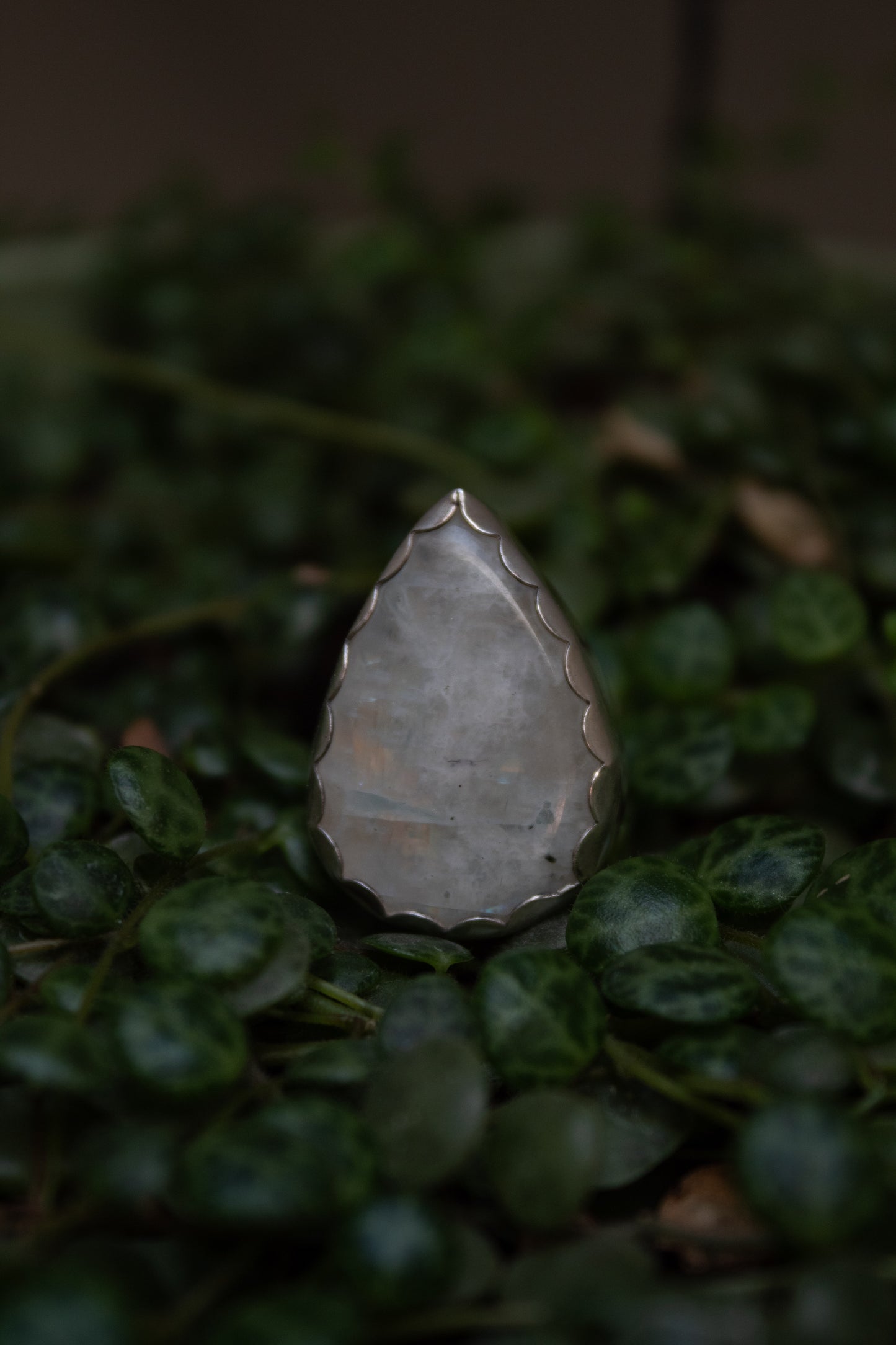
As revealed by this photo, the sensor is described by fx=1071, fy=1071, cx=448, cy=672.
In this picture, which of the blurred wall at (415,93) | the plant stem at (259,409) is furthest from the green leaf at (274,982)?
the blurred wall at (415,93)

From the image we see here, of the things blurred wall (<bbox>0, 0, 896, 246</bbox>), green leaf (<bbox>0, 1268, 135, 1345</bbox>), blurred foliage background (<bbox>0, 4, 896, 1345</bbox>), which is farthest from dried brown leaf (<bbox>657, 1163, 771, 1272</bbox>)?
blurred wall (<bbox>0, 0, 896, 246</bbox>)

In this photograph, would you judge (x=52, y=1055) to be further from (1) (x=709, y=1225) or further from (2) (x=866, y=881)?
(2) (x=866, y=881)

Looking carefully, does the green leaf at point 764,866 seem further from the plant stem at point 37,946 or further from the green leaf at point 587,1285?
the plant stem at point 37,946

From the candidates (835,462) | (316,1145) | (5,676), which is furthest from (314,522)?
(316,1145)

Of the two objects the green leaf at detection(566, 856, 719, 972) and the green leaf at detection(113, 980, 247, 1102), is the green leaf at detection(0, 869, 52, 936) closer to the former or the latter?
the green leaf at detection(113, 980, 247, 1102)

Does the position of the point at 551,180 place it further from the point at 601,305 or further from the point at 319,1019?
the point at 319,1019

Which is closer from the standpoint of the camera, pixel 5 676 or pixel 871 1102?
pixel 871 1102
